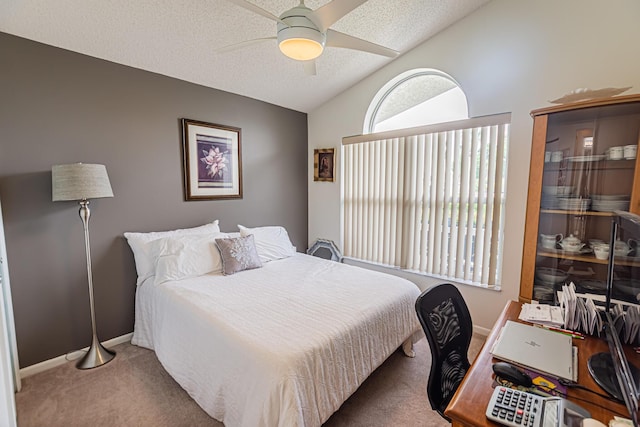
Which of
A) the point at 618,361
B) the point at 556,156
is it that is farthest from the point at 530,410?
the point at 556,156

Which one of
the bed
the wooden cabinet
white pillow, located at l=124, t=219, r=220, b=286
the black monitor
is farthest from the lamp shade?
the wooden cabinet

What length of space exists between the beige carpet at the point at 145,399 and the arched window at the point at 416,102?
8.02ft

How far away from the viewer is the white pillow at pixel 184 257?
2.34m

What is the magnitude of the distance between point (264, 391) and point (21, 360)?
2.16m

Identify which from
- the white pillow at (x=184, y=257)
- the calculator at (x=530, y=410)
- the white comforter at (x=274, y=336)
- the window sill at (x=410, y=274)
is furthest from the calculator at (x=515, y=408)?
the white pillow at (x=184, y=257)

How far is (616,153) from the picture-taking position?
180 cm

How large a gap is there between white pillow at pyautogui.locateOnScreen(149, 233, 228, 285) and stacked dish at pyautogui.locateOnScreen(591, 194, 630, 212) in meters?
2.94

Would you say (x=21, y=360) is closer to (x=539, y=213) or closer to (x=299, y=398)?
(x=299, y=398)

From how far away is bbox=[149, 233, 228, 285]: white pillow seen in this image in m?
2.34

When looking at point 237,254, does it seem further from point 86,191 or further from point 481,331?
point 481,331

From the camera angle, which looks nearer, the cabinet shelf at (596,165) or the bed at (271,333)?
the bed at (271,333)

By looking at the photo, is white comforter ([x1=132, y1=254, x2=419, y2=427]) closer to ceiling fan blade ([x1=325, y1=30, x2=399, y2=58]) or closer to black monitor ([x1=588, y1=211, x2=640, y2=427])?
black monitor ([x1=588, y1=211, x2=640, y2=427])

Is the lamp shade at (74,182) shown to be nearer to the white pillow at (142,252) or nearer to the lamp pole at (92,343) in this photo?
the lamp pole at (92,343)

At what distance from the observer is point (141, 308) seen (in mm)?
2445
